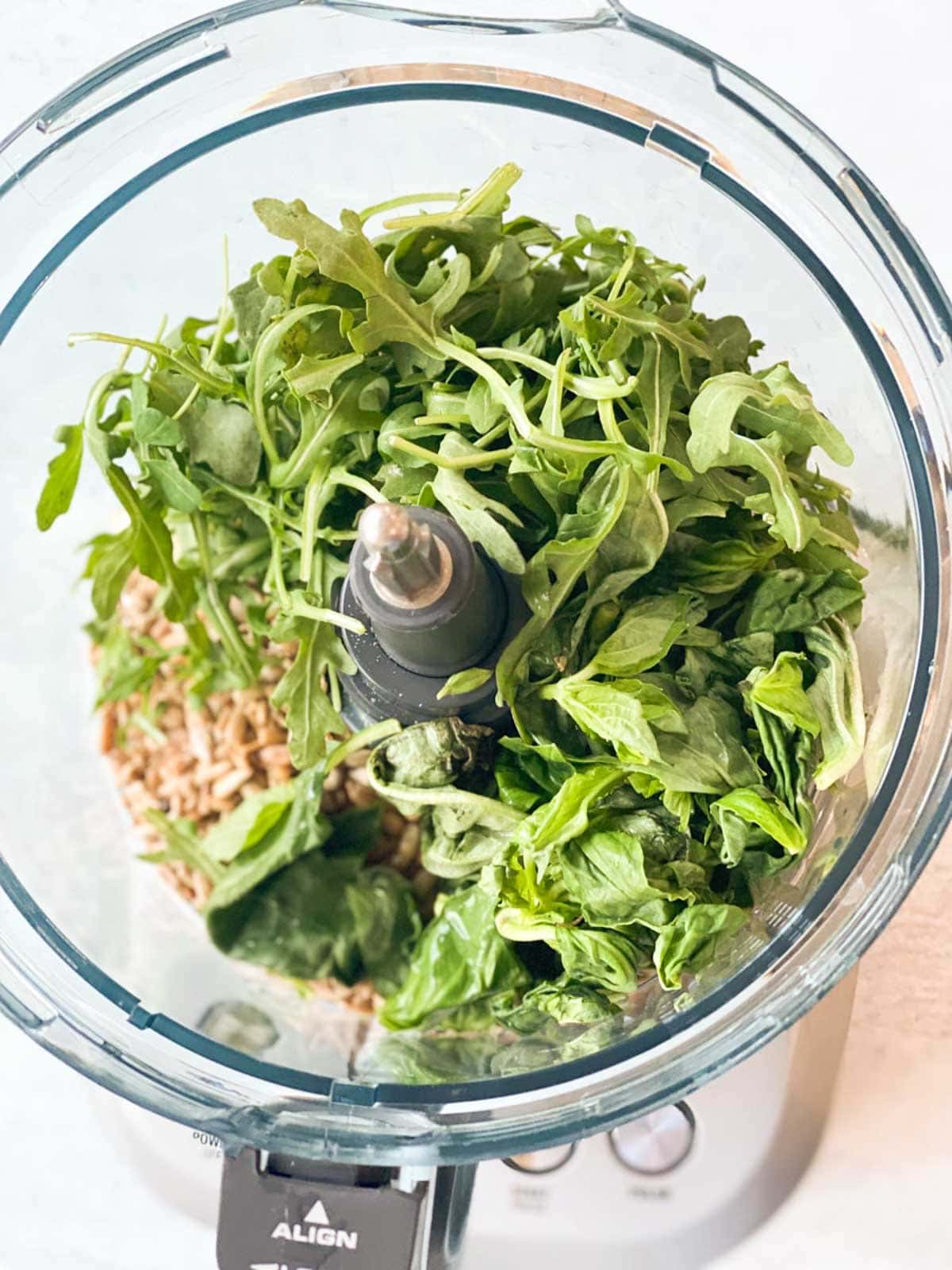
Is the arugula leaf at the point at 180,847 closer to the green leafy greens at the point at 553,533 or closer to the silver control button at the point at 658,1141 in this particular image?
the green leafy greens at the point at 553,533

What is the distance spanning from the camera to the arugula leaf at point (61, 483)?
→ 2.11ft

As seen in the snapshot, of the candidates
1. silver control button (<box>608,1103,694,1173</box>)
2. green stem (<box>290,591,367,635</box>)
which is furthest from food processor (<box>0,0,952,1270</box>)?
green stem (<box>290,591,367,635</box>)

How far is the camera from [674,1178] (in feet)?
2.46

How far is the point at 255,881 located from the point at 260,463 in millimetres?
272

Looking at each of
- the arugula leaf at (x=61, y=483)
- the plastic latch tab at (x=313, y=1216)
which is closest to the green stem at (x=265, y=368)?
the arugula leaf at (x=61, y=483)

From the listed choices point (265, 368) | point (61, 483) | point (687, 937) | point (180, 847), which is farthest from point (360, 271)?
point (180, 847)

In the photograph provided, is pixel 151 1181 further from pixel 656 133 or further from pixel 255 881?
pixel 656 133

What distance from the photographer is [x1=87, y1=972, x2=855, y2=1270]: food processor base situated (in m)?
0.75

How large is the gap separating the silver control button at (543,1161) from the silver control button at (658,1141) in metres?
0.03

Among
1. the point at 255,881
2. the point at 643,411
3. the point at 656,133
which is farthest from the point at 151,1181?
the point at 656,133

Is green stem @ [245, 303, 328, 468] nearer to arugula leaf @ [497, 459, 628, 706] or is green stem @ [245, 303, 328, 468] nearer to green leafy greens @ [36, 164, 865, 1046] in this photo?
green leafy greens @ [36, 164, 865, 1046]

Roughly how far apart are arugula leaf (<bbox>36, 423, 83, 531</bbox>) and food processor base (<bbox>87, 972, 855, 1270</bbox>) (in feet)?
1.28

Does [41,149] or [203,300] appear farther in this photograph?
[203,300]

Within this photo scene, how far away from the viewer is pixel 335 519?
0.65m
